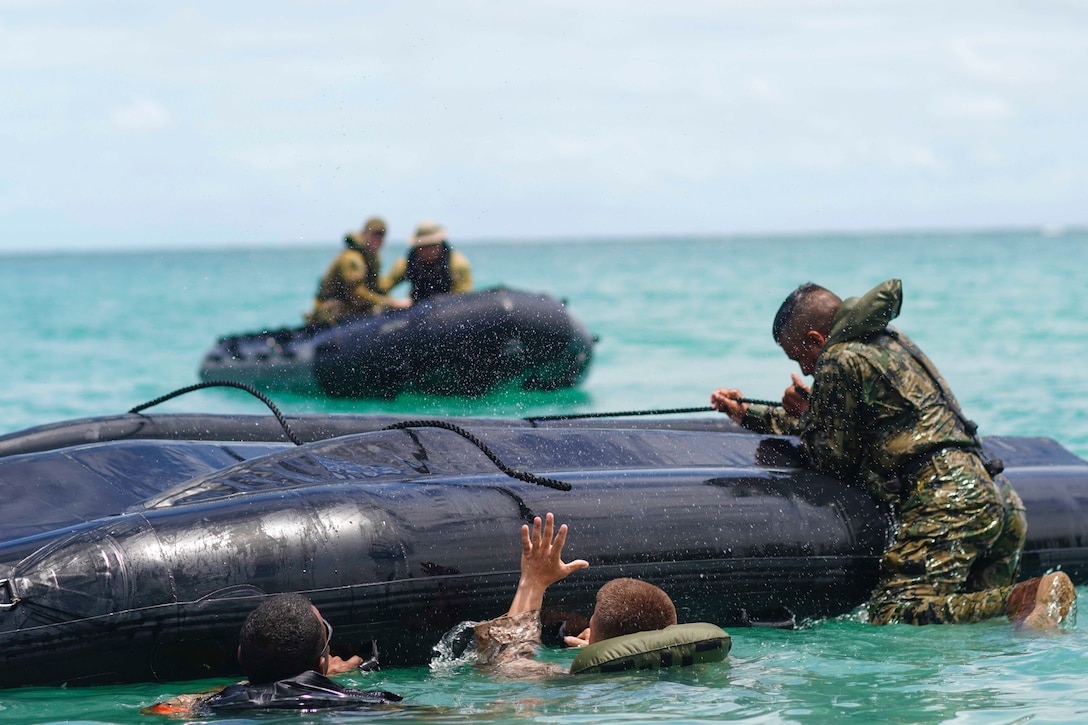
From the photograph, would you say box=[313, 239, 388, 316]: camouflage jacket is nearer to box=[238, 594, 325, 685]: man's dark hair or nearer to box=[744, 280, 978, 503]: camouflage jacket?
box=[744, 280, 978, 503]: camouflage jacket

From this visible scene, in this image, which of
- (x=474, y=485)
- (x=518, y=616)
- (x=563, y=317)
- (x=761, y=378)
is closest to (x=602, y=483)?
(x=474, y=485)

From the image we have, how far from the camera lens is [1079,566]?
679 cm

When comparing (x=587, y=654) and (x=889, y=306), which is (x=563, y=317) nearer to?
(x=889, y=306)

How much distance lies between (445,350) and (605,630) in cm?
1000

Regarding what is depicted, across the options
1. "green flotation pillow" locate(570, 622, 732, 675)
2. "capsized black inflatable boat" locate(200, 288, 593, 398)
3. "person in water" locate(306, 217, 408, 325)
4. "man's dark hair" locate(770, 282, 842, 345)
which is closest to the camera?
"green flotation pillow" locate(570, 622, 732, 675)

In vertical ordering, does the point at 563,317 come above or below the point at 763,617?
above

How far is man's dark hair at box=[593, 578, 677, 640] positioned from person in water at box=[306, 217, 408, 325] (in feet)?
36.0

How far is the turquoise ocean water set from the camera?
4.68 metres

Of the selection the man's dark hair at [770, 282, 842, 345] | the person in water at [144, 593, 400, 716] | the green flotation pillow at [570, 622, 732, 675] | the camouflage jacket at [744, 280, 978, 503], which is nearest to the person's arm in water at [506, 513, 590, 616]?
the green flotation pillow at [570, 622, 732, 675]

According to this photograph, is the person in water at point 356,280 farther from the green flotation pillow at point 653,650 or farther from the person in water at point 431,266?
the green flotation pillow at point 653,650

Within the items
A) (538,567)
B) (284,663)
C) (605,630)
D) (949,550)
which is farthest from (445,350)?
(284,663)

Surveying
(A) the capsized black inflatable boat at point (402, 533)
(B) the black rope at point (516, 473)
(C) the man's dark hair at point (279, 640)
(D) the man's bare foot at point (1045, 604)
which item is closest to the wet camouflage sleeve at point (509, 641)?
(A) the capsized black inflatable boat at point (402, 533)

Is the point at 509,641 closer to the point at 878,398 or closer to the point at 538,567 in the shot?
the point at 538,567

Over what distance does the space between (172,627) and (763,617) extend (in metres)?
2.53
